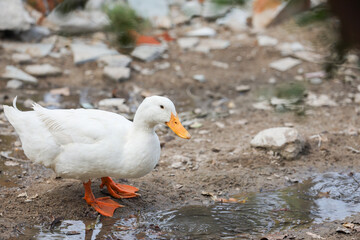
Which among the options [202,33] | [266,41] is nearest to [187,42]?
[202,33]

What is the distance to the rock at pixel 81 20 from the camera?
1.56 metres

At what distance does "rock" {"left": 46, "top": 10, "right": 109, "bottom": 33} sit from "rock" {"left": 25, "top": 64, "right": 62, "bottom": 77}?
582cm

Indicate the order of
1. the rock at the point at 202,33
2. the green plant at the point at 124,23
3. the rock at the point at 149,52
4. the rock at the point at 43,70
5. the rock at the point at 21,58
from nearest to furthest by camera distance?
the green plant at the point at 124,23, the rock at the point at 43,70, the rock at the point at 21,58, the rock at the point at 149,52, the rock at the point at 202,33

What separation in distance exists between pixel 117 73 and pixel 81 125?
354 centimetres

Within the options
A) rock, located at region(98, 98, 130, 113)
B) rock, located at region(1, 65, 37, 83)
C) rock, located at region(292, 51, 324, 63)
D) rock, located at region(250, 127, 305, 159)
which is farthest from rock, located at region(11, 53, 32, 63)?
rock, located at region(292, 51, 324, 63)

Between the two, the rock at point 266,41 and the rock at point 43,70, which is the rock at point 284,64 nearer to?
the rock at point 266,41

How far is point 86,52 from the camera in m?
7.97

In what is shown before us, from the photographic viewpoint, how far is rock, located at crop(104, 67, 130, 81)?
738cm

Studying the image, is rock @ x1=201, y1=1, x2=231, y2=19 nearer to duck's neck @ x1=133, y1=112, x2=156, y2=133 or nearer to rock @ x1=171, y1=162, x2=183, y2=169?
duck's neck @ x1=133, y1=112, x2=156, y2=133

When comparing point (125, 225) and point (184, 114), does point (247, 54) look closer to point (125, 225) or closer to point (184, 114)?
point (184, 114)

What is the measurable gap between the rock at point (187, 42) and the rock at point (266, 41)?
3.78 feet

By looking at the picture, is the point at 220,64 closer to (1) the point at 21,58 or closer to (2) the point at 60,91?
(2) the point at 60,91

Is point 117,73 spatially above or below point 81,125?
below

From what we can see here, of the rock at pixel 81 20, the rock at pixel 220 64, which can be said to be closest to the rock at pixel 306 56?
the rock at pixel 220 64
